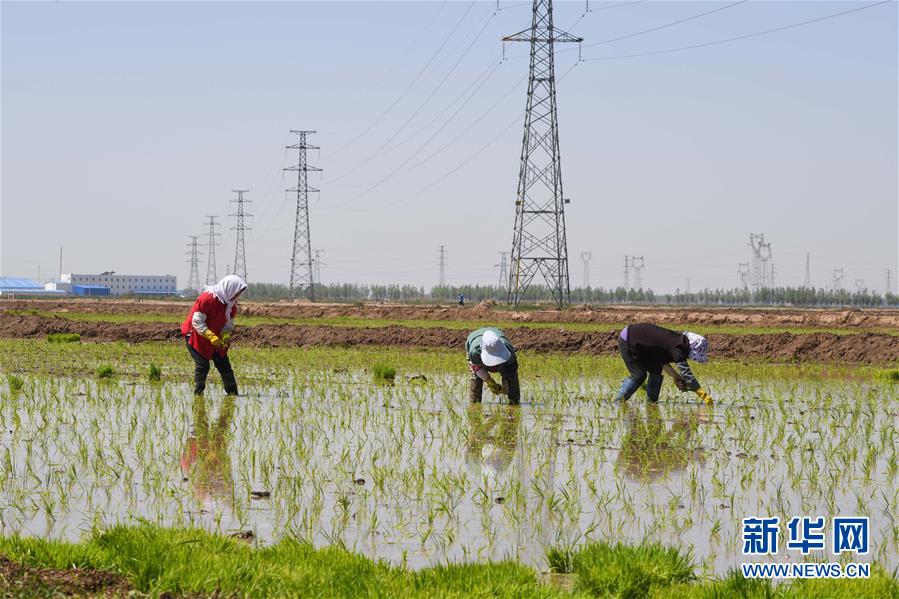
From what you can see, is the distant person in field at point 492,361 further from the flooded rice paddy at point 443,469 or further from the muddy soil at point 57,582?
the muddy soil at point 57,582

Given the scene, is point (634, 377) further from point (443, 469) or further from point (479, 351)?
point (443, 469)

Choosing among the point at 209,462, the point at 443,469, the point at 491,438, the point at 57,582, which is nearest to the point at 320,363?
the point at 491,438

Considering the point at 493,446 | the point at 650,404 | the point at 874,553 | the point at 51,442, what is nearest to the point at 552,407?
the point at 650,404

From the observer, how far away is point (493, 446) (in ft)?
34.1

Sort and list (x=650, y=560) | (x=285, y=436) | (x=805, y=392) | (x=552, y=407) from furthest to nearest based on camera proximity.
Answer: (x=805, y=392), (x=552, y=407), (x=285, y=436), (x=650, y=560)

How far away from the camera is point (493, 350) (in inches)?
534

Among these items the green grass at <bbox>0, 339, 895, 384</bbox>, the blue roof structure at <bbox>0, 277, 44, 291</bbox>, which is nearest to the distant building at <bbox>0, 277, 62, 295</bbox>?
the blue roof structure at <bbox>0, 277, 44, 291</bbox>

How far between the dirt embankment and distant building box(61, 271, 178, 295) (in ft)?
435

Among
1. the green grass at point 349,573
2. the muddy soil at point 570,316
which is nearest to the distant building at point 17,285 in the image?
the muddy soil at point 570,316

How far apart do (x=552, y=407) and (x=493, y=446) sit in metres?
3.51

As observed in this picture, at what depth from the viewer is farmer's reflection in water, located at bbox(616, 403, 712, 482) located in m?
9.13

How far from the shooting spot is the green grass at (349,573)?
203 inches

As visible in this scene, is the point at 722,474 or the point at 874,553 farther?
the point at 722,474

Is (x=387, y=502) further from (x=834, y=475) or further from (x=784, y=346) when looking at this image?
(x=784, y=346)
